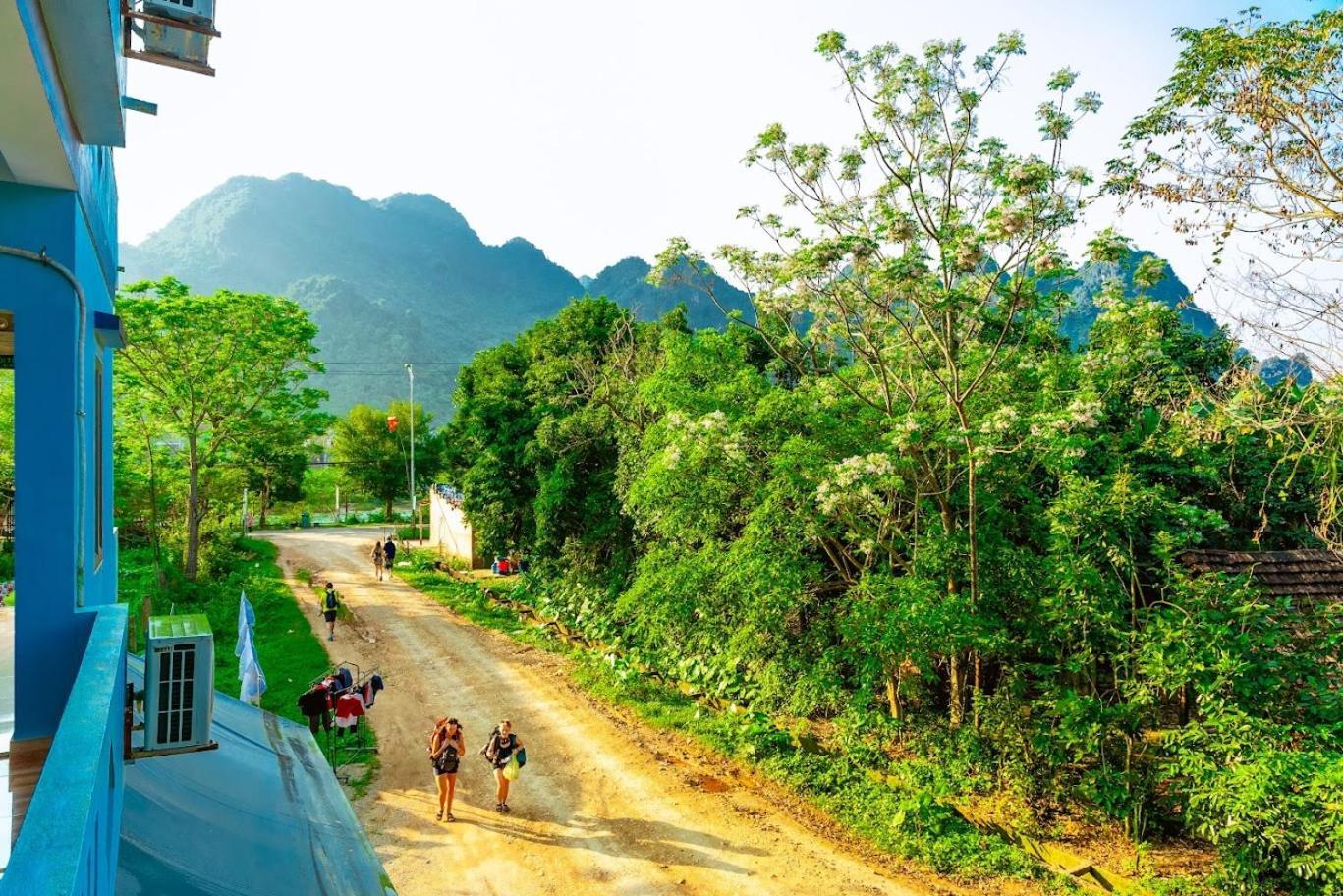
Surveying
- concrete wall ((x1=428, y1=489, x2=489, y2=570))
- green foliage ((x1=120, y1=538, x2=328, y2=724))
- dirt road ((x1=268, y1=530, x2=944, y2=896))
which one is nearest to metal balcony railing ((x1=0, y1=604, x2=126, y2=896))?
dirt road ((x1=268, y1=530, x2=944, y2=896))

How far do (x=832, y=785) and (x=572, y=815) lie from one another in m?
3.64

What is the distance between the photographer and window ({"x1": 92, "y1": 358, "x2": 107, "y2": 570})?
15.8 feet

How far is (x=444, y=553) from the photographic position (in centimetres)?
3142

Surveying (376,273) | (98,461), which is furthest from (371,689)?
(376,273)

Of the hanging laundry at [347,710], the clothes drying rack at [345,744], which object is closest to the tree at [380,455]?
the clothes drying rack at [345,744]

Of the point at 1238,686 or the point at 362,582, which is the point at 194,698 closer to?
the point at 1238,686

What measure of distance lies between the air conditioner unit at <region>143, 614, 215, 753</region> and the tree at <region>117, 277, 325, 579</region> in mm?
15697

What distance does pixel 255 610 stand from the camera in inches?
822

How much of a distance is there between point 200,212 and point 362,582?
7348 inches

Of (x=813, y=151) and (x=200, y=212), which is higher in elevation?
(x=200, y=212)

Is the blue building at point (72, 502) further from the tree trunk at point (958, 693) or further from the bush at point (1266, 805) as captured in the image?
the tree trunk at point (958, 693)

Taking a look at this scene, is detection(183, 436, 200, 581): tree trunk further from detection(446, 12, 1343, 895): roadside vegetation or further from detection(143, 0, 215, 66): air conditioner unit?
detection(143, 0, 215, 66): air conditioner unit

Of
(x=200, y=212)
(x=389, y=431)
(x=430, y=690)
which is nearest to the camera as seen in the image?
(x=430, y=690)

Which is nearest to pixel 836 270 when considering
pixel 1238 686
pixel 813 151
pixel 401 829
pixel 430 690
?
pixel 813 151
